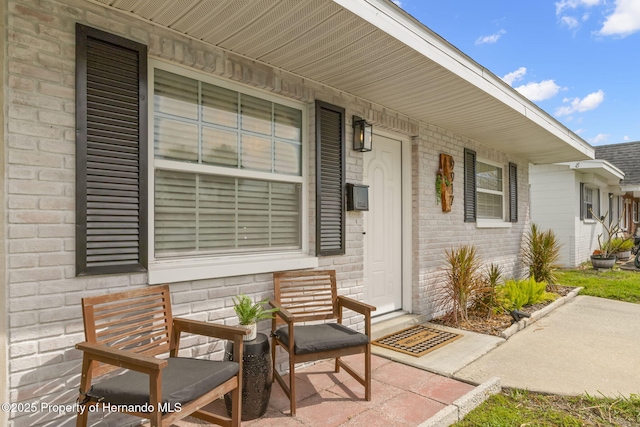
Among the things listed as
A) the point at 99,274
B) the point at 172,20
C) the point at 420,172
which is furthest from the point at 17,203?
the point at 420,172

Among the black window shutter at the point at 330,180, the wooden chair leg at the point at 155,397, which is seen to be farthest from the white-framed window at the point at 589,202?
the wooden chair leg at the point at 155,397

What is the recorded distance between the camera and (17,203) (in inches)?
79.0

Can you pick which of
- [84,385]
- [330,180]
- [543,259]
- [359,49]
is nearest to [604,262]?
[543,259]

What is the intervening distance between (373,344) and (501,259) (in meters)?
3.86

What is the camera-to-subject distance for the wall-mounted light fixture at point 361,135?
12.8 ft

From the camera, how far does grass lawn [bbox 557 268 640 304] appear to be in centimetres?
648

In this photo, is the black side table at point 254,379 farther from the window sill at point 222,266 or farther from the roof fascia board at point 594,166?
the roof fascia board at point 594,166

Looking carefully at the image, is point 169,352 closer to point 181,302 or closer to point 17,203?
point 181,302

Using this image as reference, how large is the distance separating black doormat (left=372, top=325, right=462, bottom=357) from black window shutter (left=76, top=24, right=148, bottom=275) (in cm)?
256

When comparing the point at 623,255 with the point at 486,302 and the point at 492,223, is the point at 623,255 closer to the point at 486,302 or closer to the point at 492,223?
the point at 492,223

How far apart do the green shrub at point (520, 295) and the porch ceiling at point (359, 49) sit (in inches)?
93.7

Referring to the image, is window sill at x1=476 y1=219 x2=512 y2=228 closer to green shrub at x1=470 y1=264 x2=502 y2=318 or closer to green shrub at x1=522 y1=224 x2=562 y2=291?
green shrub at x1=522 y1=224 x2=562 y2=291

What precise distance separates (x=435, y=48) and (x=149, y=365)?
300cm

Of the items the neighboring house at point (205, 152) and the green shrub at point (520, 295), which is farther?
the green shrub at point (520, 295)
